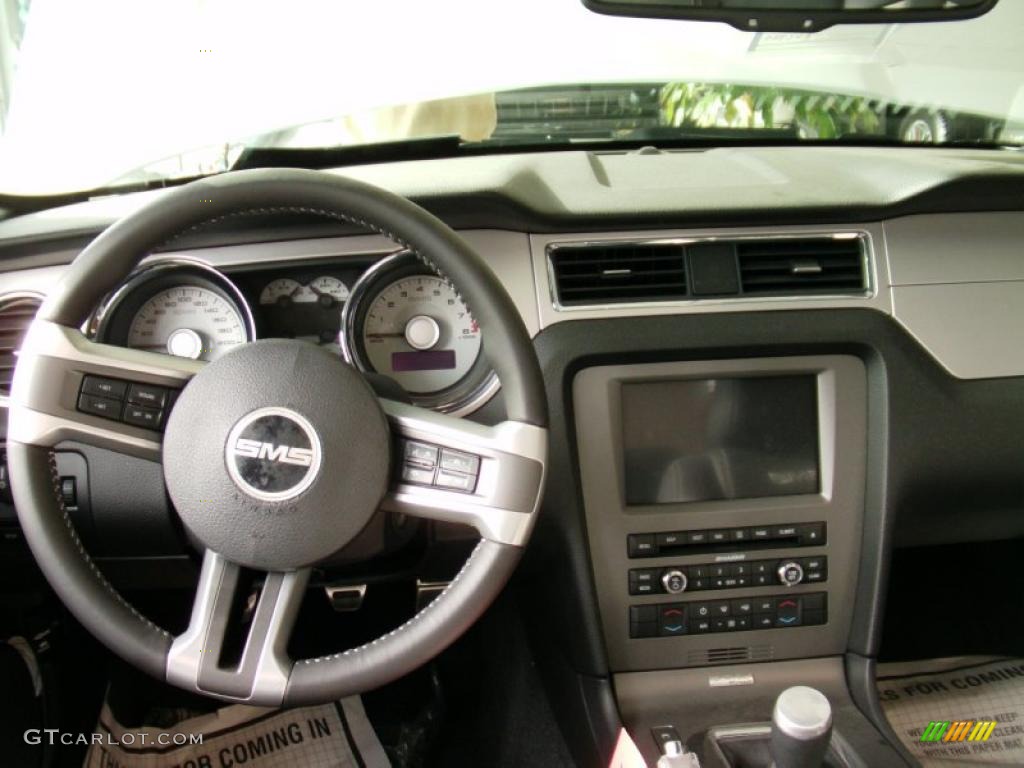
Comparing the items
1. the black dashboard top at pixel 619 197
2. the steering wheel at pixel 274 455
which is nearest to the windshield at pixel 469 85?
the black dashboard top at pixel 619 197

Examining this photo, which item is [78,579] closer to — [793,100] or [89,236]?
[89,236]

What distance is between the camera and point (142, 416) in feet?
3.22

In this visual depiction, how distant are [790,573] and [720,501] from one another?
0.16m

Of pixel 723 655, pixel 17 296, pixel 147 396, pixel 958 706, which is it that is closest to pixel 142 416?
pixel 147 396

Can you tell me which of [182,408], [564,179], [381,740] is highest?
[564,179]

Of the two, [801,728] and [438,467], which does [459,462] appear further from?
[801,728]

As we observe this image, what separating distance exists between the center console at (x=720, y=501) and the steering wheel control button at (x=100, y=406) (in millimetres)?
632

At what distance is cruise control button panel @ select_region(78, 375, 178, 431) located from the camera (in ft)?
3.13

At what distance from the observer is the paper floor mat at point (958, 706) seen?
1460 millimetres

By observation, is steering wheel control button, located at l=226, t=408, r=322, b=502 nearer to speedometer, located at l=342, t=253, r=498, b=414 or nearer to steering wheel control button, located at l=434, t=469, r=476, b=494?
steering wheel control button, located at l=434, t=469, r=476, b=494

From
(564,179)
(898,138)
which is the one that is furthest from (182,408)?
(898,138)

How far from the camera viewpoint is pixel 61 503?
95cm

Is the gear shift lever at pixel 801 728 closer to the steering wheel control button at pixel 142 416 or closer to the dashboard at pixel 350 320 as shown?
the dashboard at pixel 350 320

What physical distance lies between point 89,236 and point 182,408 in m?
0.44
